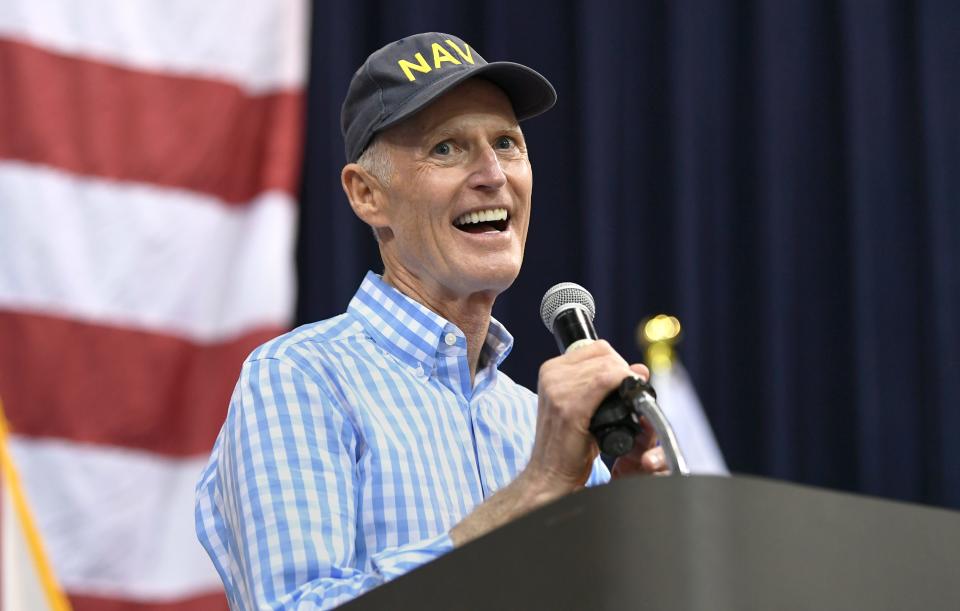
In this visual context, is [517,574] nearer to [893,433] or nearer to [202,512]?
[202,512]

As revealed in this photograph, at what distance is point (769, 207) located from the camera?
11.0 feet

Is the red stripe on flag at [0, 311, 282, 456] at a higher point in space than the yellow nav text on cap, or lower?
lower

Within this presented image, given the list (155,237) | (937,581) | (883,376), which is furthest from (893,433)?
(937,581)

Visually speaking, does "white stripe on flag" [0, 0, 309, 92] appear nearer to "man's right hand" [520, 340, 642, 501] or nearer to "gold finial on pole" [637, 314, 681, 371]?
"gold finial on pole" [637, 314, 681, 371]

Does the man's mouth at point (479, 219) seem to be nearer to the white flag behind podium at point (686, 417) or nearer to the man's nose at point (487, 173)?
the man's nose at point (487, 173)

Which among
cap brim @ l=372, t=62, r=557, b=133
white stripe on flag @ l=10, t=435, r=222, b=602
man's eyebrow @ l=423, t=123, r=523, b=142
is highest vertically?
cap brim @ l=372, t=62, r=557, b=133

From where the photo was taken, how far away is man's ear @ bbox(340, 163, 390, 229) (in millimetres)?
1510

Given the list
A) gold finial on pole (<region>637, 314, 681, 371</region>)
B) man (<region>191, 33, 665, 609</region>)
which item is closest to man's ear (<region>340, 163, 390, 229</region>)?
man (<region>191, 33, 665, 609</region>)

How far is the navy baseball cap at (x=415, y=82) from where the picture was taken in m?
1.44

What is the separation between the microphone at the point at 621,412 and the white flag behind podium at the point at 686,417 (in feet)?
6.54

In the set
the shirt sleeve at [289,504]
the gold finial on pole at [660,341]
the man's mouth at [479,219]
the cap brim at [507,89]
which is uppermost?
the cap brim at [507,89]

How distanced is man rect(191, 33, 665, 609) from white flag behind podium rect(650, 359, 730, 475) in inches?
63.2

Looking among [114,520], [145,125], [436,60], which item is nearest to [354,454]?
[436,60]

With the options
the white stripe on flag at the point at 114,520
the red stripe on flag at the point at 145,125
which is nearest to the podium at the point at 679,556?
the white stripe on flag at the point at 114,520
